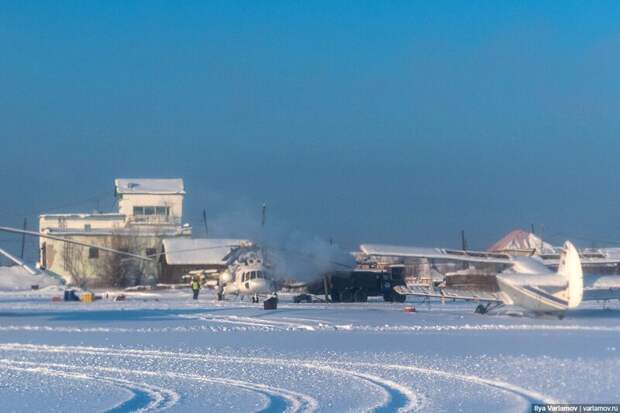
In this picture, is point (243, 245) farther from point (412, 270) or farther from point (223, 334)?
point (412, 270)

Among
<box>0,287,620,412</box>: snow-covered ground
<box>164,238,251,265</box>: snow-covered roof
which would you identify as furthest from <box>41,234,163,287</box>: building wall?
<box>0,287,620,412</box>: snow-covered ground

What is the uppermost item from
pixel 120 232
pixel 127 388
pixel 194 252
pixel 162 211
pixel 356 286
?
pixel 162 211

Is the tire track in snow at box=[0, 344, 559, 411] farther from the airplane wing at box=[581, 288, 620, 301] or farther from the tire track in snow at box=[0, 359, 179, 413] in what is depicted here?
the airplane wing at box=[581, 288, 620, 301]

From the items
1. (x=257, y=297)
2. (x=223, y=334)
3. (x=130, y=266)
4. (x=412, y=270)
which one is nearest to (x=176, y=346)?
(x=223, y=334)

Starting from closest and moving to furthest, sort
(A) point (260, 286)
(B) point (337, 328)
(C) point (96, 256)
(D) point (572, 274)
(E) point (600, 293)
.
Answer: (B) point (337, 328) < (D) point (572, 274) < (E) point (600, 293) < (A) point (260, 286) < (C) point (96, 256)

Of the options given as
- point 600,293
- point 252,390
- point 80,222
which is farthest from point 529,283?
point 80,222

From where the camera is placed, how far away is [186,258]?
78.1 metres

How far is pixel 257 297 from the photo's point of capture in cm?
4678

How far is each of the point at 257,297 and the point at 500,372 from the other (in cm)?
3082

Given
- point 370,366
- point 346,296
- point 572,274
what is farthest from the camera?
point 346,296

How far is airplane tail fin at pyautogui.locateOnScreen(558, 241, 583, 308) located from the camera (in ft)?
101

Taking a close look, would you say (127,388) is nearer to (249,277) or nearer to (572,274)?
(572,274)

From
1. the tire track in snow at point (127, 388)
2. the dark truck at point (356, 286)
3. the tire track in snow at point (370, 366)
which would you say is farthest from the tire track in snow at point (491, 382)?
the dark truck at point (356, 286)

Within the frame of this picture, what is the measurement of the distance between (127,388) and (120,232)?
2725 inches
